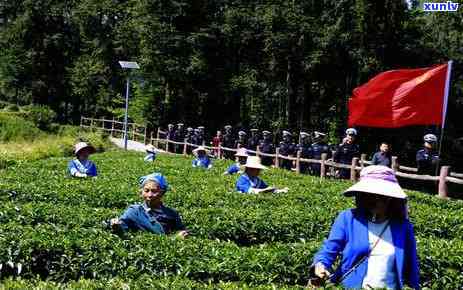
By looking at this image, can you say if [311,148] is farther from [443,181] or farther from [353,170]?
[443,181]

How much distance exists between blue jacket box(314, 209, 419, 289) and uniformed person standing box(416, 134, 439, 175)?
416 inches

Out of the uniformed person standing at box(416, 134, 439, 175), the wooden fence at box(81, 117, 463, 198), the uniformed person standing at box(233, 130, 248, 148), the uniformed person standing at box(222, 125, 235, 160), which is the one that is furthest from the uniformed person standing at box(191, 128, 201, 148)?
the uniformed person standing at box(416, 134, 439, 175)

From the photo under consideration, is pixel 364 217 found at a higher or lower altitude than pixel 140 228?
higher

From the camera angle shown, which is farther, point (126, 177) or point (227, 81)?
point (227, 81)

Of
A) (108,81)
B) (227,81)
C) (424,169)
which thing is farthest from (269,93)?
(424,169)

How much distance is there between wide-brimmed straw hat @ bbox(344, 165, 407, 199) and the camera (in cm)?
429

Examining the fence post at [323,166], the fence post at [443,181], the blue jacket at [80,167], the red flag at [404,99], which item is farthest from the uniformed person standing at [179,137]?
the blue jacket at [80,167]

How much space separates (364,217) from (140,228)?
2.93 m

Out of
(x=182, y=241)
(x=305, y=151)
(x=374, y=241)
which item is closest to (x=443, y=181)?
(x=305, y=151)

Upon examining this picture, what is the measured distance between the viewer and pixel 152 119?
1729 inches

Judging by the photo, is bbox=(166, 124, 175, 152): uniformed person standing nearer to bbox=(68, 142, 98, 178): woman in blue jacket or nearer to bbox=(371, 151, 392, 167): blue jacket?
bbox=(371, 151, 392, 167): blue jacket

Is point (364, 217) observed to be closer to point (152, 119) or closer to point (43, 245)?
point (43, 245)

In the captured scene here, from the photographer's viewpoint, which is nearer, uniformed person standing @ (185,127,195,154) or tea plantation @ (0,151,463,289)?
tea plantation @ (0,151,463,289)

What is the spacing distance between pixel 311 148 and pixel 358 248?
60.5 feet
